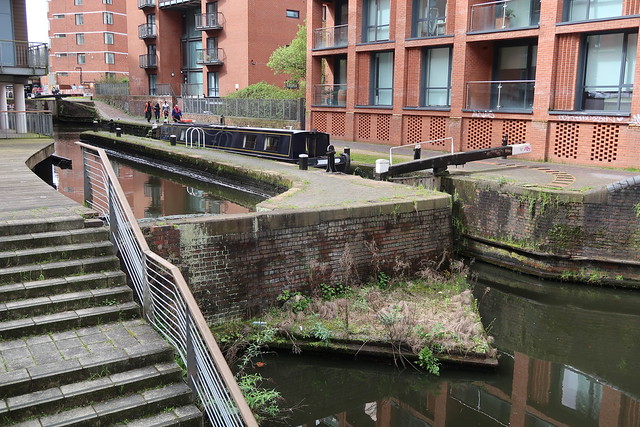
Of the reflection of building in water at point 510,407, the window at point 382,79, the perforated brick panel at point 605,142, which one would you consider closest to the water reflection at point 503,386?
the reflection of building in water at point 510,407

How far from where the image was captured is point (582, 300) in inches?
426

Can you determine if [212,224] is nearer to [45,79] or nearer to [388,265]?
[388,265]

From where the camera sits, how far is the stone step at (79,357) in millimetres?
4594

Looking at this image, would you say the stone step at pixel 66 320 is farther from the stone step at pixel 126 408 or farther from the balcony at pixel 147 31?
the balcony at pixel 147 31

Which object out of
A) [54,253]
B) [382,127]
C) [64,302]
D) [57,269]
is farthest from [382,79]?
[64,302]

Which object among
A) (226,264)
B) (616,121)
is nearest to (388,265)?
(226,264)

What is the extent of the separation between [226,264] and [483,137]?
45.5 feet

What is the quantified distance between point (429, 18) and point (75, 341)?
19.4 meters

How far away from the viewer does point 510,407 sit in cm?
717

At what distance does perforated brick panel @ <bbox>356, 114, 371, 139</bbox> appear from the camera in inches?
960

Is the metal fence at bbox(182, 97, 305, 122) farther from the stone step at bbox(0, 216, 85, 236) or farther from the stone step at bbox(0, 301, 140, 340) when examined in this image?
the stone step at bbox(0, 301, 140, 340)

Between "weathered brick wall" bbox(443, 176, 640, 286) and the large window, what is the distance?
605 centimetres

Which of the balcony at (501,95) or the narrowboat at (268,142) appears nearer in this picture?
the narrowboat at (268,142)

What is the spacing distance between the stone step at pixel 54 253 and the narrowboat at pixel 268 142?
928cm
